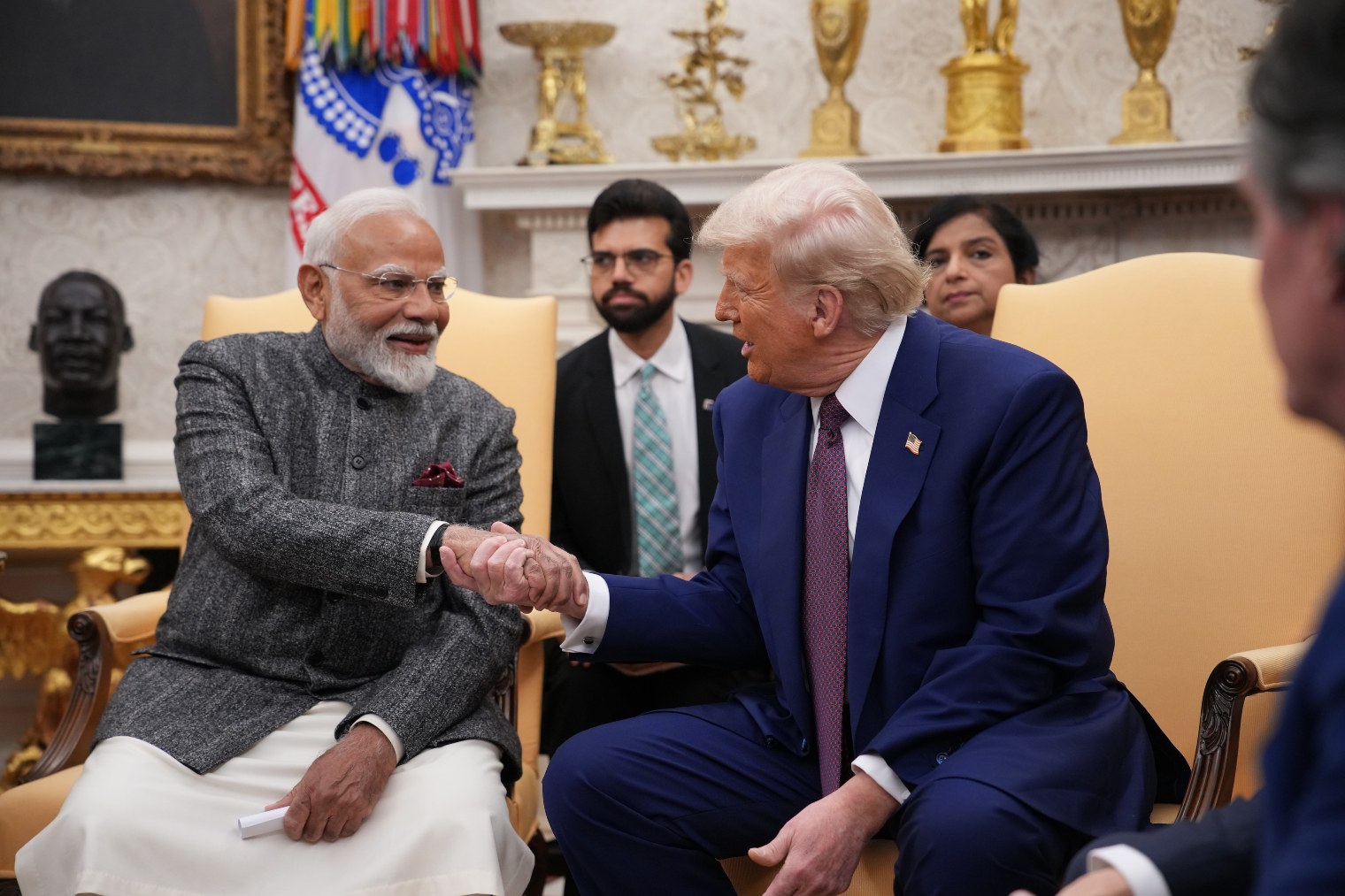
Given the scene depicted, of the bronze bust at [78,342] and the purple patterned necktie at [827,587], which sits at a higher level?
the bronze bust at [78,342]

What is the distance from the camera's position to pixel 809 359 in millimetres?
2371

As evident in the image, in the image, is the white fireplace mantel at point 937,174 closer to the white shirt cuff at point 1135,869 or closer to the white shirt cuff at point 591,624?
the white shirt cuff at point 591,624

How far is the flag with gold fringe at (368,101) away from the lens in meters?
4.64

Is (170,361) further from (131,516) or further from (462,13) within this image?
(462,13)

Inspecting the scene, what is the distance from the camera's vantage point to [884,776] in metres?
2.05

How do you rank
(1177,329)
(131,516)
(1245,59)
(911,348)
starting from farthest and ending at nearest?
(1245,59), (131,516), (1177,329), (911,348)

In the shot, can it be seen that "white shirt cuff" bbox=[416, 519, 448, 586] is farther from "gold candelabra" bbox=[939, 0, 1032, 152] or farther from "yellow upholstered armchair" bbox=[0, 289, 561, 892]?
"gold candelabra" bbox=[939, 0, 1032, 152]

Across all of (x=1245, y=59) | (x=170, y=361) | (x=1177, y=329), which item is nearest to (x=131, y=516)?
(x=170, y=361)

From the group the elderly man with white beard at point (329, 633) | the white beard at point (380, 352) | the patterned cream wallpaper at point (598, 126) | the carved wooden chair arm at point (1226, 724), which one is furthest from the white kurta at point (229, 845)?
the patterned cream wallpaper at point (598, 126)

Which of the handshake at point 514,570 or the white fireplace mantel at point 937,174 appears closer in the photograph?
the handshake at point 514,570

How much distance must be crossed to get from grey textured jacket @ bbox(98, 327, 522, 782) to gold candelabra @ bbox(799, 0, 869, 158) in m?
2.22

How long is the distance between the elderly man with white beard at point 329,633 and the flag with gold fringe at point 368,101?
2.00 metres

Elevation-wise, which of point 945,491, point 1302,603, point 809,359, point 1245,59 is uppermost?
point 1245,59

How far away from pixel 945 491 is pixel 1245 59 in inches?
117
